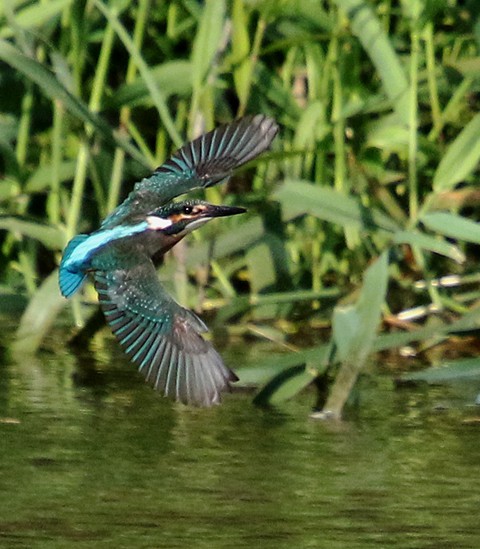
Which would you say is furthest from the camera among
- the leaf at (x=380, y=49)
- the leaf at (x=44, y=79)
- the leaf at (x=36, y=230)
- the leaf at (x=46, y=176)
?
the leaf at (x=46, y=176)

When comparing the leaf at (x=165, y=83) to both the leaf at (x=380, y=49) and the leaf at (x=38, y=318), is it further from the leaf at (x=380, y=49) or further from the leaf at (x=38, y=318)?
the leaf at (x=38, y=318)

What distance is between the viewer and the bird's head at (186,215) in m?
3.33

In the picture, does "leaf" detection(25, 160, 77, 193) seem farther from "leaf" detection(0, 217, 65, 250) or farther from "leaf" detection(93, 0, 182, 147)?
"leaf" detection(93, 0, 182, 147)

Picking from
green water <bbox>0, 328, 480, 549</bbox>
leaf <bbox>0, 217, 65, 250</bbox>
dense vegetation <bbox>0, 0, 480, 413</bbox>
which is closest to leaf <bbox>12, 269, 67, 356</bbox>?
dense vegetation <bbox>0, 0, 480, 413</bbox>

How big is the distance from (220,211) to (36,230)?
148 cm

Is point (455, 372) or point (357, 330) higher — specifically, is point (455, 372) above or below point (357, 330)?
below

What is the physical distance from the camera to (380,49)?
454 centimetres

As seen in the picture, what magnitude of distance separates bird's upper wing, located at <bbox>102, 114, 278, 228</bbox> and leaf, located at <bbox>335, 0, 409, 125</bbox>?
0.97 m

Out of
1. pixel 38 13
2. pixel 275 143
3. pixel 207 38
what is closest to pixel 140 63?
pixel 207 38

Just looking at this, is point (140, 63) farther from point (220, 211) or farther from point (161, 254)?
point (220, 211)

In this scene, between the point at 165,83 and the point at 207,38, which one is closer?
the point at 207,38

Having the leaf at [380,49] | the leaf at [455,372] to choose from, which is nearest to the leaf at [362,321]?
the leaf at [455,372]

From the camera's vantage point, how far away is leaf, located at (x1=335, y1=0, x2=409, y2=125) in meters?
4.52

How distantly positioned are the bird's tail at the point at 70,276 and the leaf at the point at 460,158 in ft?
4.18
